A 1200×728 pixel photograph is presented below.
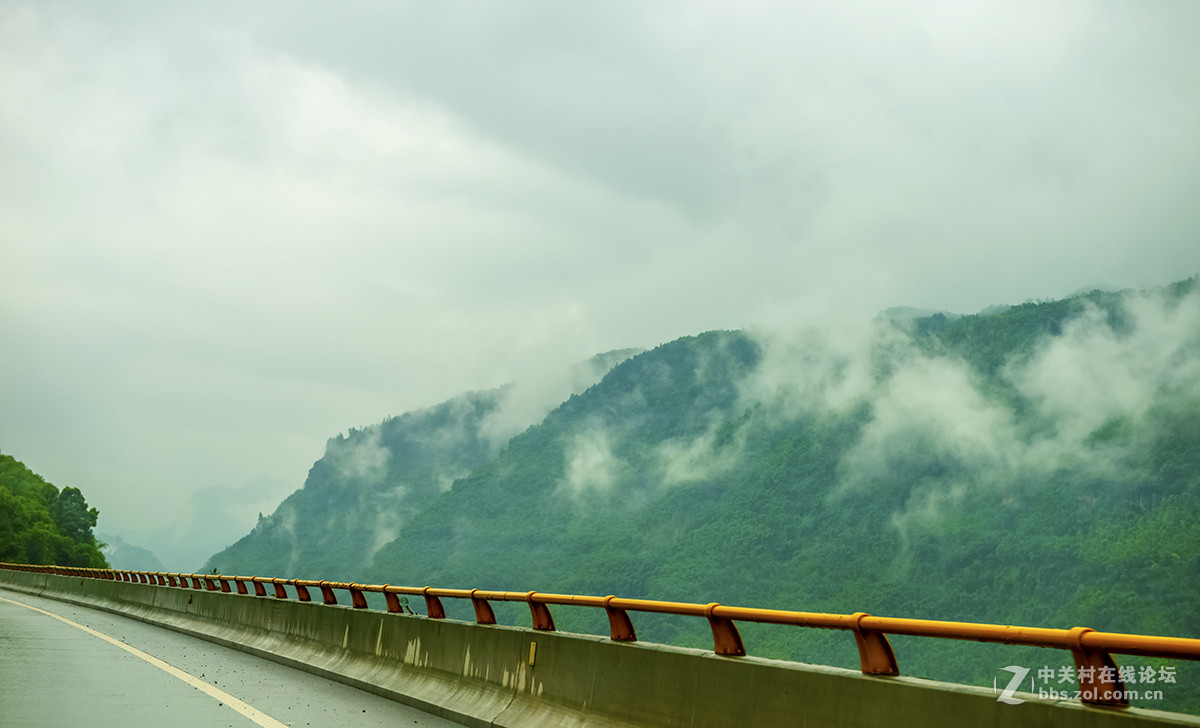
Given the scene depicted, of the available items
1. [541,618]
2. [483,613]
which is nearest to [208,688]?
[483,613]

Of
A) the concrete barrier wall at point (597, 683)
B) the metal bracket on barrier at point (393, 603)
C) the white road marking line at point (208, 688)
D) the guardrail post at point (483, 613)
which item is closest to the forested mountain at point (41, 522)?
the white road marking line at point (208, 688)

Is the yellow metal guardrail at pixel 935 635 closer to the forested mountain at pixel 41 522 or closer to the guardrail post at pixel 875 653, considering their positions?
the guardrail post at pixel 875 653

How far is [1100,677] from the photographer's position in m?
5.04

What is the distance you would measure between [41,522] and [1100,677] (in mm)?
159060

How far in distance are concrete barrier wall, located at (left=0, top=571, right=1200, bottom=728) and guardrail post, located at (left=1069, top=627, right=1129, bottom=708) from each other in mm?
78

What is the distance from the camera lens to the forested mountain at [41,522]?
452 feet

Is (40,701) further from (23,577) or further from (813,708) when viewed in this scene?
(23,577)

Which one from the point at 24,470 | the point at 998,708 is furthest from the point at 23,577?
the point at 24,470

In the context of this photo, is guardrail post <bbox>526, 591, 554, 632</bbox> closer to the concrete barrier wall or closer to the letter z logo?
the concrete barrier wall

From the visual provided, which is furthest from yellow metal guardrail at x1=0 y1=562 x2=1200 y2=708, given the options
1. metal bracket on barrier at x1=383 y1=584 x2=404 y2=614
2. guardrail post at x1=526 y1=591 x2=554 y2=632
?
metal bracket on barrier at x1=383 y1=584 x2=404 y2=614

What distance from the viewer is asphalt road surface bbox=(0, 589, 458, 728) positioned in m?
9.94

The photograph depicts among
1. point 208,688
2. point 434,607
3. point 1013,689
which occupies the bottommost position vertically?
point 208,688

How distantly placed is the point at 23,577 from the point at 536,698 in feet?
157

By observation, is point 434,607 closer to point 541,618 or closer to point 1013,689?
point 541,618
